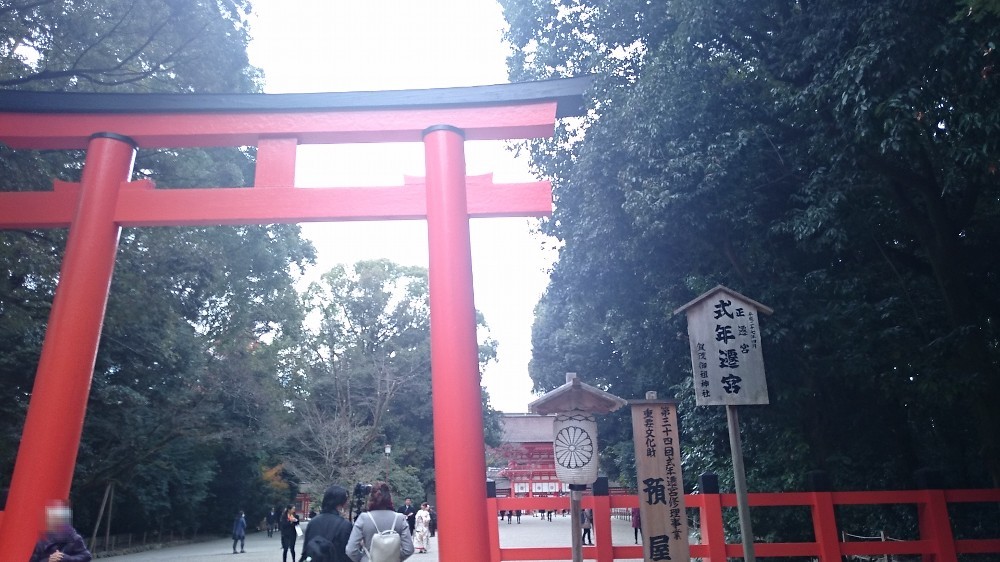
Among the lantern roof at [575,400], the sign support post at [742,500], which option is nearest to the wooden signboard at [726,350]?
the sign support post at [742,500]

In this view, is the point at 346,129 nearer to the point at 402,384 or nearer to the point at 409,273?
the point at 402,384

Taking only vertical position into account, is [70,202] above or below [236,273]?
below

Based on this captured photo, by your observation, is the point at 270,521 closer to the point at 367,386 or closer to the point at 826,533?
the point at 367,386

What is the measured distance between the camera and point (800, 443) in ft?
30.8

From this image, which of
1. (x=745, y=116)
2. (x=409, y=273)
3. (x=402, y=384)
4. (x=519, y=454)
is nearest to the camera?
(x=745, y=116)

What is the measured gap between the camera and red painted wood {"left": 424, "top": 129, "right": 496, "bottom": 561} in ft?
15.5

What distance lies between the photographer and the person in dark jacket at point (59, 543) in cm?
423

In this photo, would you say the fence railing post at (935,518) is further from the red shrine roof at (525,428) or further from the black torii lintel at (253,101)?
the red shrine roof at (525,428)

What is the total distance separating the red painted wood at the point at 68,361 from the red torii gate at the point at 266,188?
12 millimetres

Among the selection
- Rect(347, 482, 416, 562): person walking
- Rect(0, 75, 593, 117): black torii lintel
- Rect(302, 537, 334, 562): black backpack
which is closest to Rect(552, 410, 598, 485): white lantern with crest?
Rect(347, 482, 416, 562): person walking

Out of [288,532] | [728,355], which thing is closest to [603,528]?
[728,355]

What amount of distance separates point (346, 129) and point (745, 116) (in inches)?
193

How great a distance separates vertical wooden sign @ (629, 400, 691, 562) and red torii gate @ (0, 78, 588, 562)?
2052 millimetres

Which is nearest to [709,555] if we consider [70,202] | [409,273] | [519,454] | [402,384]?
[70,202]
